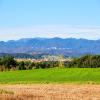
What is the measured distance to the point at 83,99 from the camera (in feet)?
73.8

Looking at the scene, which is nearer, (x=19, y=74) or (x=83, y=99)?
(x=83, y=99)

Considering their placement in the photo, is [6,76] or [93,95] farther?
[6,76]

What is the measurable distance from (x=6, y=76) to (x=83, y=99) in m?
21.1

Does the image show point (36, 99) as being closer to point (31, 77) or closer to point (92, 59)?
point (31, 77)

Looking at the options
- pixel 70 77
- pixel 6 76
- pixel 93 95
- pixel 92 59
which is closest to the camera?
pixel 93 95

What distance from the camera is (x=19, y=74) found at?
44.0 meters

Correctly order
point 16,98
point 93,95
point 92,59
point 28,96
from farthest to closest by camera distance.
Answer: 1. point 92,59
2. point 93,95
3. point 28,96
4. point 16,98

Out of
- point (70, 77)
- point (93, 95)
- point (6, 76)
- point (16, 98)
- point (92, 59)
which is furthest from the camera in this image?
point (92, 59)

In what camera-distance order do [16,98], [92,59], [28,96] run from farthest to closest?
[92,59]
[28,96]
[16,98]

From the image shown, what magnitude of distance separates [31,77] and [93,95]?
17.2 m

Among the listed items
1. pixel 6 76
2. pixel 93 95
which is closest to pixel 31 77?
pixel 6 76

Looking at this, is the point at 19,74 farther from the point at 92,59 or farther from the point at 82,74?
the point at 92,59

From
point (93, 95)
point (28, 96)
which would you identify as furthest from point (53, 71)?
point (28, 96)

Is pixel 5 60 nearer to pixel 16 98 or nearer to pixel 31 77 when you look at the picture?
pixel 31 77
